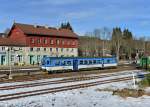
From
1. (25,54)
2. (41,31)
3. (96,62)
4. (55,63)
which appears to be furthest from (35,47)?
(55,63)

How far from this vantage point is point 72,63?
46.1m

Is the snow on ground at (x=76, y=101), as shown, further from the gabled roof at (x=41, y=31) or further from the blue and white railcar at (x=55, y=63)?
the gabled roof at (x=41, y=31)

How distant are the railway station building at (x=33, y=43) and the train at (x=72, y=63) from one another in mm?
19115

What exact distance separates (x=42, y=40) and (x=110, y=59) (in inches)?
1017

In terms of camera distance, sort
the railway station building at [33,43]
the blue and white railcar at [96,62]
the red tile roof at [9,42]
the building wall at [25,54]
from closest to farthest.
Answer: the blue and white railcar at [96,62], the building wall at [25,54], the red tile roof at [9,42], the railway station building at [33,43]

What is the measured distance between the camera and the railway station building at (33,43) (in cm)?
6694

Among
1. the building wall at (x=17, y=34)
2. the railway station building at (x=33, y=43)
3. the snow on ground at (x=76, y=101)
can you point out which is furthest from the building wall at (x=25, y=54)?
the snow on ground at (x=76, y=101)

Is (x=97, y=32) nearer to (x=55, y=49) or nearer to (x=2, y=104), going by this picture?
(x=55, y=49)

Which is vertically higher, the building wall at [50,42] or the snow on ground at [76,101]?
the building wall at [50,42]

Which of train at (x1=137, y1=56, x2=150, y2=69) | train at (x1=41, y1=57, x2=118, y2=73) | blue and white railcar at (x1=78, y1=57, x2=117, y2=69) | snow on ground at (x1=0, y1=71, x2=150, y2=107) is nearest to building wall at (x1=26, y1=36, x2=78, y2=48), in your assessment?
blue and white railcar at (x1=78, y1=57, x2=117, y2=69)

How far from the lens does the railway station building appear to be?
220 feet

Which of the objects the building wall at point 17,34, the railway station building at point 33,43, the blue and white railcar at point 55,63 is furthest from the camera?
the building wall at point 17,34

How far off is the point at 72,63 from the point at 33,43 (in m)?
30.8

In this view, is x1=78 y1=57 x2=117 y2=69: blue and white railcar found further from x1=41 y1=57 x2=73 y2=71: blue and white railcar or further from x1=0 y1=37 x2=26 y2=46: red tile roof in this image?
x1=0 y1=37 x2=26 y2=46: red tile roof
